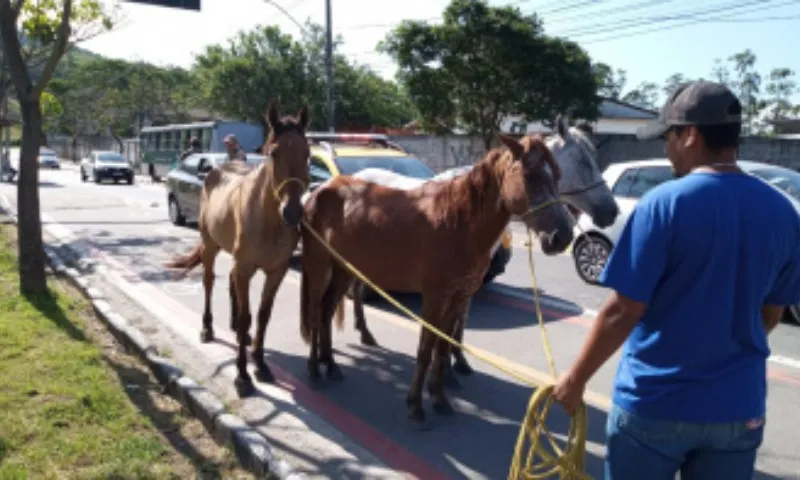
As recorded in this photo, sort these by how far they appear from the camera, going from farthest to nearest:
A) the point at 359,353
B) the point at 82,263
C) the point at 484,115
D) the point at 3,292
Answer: the point at 484,115 → the point at 82,263 → the point at 3,292 → the point at 359,353

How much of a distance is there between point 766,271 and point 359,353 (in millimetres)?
4689

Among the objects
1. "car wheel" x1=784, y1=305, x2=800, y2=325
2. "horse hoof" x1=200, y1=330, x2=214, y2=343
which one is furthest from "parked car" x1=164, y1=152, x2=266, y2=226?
"car wheel" x1=784, y1=305, x2=800, y2=325

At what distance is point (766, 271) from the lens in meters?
2.05

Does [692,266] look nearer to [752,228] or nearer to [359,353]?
[752,228]

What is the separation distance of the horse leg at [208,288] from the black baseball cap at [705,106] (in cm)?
541

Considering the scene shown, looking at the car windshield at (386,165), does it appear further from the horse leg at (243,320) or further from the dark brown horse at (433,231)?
the horse leg at (243,320)

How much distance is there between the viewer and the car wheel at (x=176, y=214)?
15.7m

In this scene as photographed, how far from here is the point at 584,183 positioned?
5.95 metres

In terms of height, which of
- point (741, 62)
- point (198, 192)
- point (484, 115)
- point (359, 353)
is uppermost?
point (741, 62)

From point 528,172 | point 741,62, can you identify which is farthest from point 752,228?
point 741,62

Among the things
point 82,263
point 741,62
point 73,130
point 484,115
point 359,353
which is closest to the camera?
point 359,353

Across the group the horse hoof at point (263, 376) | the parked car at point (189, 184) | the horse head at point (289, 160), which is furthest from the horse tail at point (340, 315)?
the parked car at point (189, 184)

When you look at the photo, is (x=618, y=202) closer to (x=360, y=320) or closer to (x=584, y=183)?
(x=584, y=183)

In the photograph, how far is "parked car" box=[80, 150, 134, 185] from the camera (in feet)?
102
